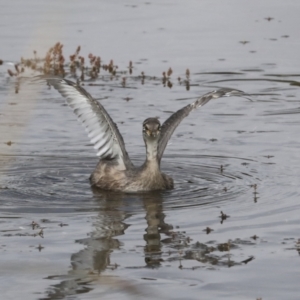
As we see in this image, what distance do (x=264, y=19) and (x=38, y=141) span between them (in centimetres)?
989

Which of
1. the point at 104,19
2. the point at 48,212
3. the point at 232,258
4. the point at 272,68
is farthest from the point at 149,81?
the point at 232,258

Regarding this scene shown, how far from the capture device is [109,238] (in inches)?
348

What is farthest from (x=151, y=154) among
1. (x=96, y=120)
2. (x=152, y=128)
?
(x=96, y=120)

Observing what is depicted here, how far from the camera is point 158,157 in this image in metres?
11.4

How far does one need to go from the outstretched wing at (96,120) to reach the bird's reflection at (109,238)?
57cm

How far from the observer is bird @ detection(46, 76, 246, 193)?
10883 millimetres

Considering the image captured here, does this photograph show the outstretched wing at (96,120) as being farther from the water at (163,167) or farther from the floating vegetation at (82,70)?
the floating vegetation at (82,70)

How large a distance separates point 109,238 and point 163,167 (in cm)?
356

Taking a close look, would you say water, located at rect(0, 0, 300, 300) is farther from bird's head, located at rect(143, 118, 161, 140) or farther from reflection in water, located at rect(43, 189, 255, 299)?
bird's head, located at rect(143, 118, 161, 140)

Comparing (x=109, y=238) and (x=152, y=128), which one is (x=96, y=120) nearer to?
(x=152, y=128)

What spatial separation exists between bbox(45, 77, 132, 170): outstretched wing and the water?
52 cm

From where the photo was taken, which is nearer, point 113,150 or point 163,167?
point 113,150

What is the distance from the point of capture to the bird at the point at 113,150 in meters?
10.9

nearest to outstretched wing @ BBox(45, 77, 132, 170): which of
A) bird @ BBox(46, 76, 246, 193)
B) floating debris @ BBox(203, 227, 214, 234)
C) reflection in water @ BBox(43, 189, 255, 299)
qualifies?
bird @ BBox(46, 76, 246, 193)
